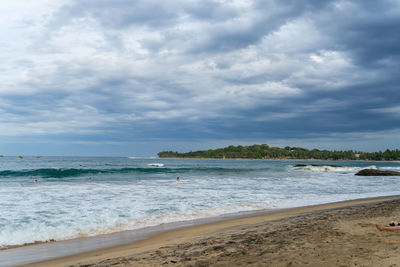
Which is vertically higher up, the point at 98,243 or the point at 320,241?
the point at 320,241

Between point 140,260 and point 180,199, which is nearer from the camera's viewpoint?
point 140,260


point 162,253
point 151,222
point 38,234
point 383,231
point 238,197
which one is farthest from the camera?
point 238,197

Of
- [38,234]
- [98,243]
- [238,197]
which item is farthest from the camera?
[238,197]

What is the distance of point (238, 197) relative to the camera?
17.5m

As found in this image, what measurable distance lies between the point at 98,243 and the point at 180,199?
26.6ft

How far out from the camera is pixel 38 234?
895cm

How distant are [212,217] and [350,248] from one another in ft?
23.8

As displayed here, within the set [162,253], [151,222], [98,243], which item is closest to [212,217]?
[151,222]

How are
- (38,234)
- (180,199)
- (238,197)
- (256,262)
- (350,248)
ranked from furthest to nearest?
(238,197), (180,199), (38,234), (350,248), (256,262)

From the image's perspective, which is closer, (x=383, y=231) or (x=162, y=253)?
(x=162, y=253)

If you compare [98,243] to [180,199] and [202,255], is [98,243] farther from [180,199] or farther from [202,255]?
[180,199]

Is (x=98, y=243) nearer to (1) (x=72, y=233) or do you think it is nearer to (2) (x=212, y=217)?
(1) (x=72, y=233)

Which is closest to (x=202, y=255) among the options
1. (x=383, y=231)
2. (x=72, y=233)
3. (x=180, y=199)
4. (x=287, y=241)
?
(x=287, y=241)

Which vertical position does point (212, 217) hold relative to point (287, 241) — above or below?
below
